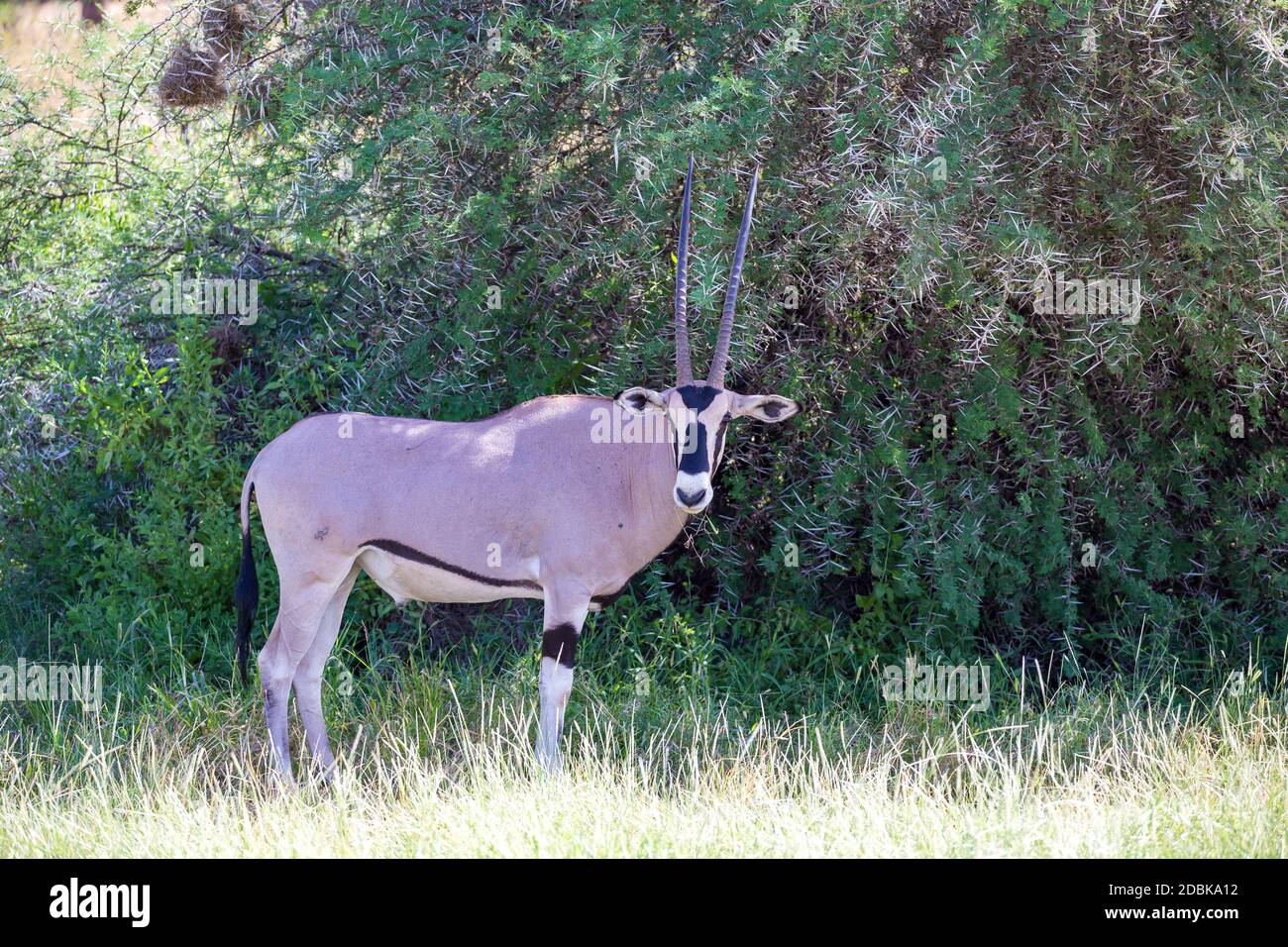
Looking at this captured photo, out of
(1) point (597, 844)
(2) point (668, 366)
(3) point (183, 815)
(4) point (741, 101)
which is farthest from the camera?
(2) point (668, 366)

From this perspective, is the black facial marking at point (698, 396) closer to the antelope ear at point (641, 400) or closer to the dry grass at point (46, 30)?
the antelope ear at point (641, 400)

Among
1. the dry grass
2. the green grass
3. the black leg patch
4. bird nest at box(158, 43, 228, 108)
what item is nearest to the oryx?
the black leg patch

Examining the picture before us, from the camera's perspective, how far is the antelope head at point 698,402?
4.92 metres

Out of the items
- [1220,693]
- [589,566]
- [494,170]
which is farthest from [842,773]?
[494,170]

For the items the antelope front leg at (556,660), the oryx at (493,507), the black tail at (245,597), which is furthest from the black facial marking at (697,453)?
the black tail at (245,597)

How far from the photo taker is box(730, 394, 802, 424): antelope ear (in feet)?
17.0

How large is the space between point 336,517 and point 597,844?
187cm

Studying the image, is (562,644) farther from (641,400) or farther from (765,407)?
(765,407)

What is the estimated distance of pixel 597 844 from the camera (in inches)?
161

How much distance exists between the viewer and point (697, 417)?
499 centimetres

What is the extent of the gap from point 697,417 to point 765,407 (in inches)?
16.4

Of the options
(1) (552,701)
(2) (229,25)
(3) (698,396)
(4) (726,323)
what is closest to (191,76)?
(2) (229,25)

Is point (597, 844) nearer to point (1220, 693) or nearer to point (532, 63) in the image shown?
point (1220, 693)

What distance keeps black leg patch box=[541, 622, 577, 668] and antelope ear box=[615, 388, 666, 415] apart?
35.3 inches
